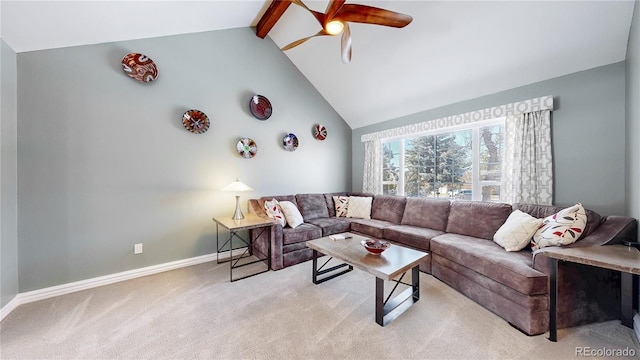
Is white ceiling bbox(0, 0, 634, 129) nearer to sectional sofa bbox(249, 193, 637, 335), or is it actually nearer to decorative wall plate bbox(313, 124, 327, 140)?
decorative wall plate bbox(313, 124, 327, 140)

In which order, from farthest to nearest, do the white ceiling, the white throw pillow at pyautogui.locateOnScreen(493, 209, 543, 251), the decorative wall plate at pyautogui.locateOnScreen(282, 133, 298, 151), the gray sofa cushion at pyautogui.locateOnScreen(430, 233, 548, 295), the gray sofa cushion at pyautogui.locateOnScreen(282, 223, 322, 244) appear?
the decorative wall plate at pyautogui.locateOnScreen(282, 133, 298, 151)
the gray sofa cushion at pyautogui.locateOnScreen(282, 223, 322, 244)
the white throw pillow at pyautogui.locateOnScreen(493, 209, 543, 251)
the white ceiling
the gray sofa cushion at pyautogui.locateOnScreen(430, 233, 548, 295)

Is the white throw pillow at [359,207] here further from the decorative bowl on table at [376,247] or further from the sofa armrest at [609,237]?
the sofa armrest at [609,237]

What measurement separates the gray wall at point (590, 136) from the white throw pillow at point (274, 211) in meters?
3.19

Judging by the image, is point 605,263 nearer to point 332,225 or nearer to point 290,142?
point 332,225

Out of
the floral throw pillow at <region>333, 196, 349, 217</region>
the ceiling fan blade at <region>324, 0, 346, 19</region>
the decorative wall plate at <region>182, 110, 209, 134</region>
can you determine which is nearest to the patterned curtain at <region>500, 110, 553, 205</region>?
the floral throw pillow at <region>333, 196, 349, 217</region>

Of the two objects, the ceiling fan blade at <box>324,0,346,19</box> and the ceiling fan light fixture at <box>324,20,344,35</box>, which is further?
the ceiling fan light fixture at <box>324,20,344,35</box>

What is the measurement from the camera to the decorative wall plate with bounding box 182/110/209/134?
2.93 m

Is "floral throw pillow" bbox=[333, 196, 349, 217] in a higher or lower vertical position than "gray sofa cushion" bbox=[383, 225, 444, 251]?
higher

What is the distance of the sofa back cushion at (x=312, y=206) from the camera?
376 centimetres

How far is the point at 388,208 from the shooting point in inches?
149

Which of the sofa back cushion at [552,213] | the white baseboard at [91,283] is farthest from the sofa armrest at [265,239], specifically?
the sofa back cushion at [552,213]

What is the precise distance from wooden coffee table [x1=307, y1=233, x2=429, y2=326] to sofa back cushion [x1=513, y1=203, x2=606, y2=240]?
4.40 feet

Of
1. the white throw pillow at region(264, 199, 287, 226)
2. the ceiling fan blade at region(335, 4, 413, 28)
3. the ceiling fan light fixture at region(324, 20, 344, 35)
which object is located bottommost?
the white throw pillow at region(264, 199, 287, 226)

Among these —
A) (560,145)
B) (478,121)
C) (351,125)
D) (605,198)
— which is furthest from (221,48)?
(605,198)
